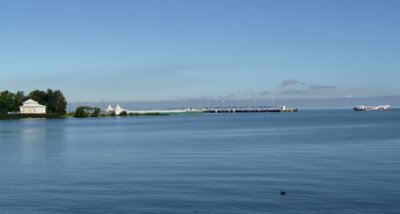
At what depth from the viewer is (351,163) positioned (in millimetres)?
36656

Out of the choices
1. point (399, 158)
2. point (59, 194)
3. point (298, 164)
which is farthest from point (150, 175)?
→ point (399, 158)

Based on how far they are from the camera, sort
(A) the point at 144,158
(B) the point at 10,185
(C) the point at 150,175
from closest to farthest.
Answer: (B) the point at 10,185 → (C) the point at 150,175 → (A) the point at 144,158

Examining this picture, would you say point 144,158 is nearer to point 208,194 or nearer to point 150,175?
point 150,175

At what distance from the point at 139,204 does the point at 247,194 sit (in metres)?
4.90

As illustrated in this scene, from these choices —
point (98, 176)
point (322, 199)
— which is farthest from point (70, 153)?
point (322, 199)

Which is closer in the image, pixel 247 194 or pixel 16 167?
pixel 247 194

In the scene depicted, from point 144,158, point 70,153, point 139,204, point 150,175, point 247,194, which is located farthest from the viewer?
point 70,153

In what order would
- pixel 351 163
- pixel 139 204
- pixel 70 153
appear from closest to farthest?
pixel 139 204, pixel 351 163, pixel 70 153

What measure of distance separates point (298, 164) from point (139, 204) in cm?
1596

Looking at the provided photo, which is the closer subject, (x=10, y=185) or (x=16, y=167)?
(x=10, y=185)

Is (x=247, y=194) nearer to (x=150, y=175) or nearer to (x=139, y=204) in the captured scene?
(x=139, y=204)

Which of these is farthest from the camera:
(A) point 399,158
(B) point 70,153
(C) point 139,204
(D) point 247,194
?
(B) point 70,153

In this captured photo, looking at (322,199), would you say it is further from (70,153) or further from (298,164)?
(70,153)

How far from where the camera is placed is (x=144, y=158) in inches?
1714
